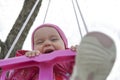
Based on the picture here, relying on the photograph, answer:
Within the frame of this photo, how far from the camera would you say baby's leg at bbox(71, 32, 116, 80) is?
1281mm

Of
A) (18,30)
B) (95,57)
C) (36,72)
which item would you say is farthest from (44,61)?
(18,30)

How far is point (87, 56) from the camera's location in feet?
4.27

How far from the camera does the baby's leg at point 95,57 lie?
128cm

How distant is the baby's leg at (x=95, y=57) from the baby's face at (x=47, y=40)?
654 mm

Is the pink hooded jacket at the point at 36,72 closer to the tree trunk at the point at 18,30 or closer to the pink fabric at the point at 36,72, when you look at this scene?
the pink fabric at the point at 36,72

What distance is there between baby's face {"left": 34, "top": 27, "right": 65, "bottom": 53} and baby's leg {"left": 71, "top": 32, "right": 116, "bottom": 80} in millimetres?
654

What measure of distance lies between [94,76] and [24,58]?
60 cm

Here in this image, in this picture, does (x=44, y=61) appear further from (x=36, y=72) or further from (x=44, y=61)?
(x=36, y=72)

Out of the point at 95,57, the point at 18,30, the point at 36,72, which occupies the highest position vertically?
the point at 18,30

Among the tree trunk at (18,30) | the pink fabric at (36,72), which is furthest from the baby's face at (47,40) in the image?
the tree trunk at (18,30)

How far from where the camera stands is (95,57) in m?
1.29

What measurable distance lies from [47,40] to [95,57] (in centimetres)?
72

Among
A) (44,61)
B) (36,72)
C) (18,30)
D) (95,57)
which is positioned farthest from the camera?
(18,30)

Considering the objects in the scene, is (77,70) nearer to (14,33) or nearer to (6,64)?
(6,64)
